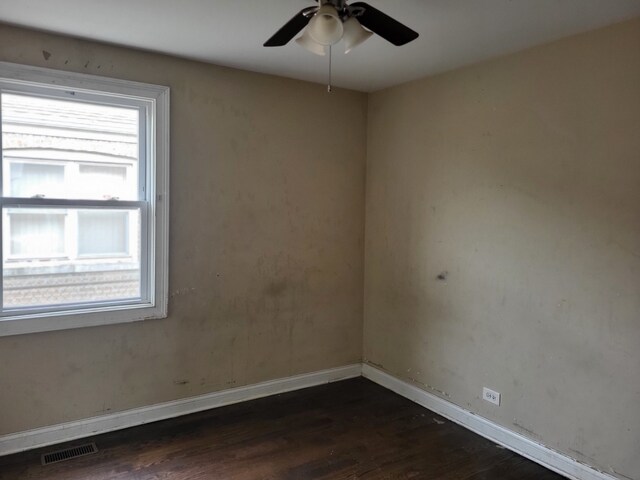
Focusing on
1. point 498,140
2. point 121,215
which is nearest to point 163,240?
point 121,215

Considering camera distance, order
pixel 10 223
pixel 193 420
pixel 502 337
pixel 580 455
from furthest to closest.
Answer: pixel 193 420 < pixel 502 337 < pixel 10 223 < pixel 580 455

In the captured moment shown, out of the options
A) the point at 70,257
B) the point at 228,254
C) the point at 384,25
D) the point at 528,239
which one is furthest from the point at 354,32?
the point at 70,257

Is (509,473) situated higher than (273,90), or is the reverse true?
(273,90)

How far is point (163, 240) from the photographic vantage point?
10.3ft

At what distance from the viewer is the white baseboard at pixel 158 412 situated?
9.10ft

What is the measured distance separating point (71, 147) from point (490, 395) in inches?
124

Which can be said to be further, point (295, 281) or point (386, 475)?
point (295, 281)

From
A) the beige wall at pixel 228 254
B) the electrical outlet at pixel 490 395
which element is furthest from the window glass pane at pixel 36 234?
the electrical outlet at pixel 490 395

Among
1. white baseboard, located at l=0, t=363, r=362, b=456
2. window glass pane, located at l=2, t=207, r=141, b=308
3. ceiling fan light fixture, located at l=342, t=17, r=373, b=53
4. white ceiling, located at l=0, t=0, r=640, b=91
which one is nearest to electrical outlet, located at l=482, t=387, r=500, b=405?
white baseboard, located at l=0, t=363, r=362, b=456

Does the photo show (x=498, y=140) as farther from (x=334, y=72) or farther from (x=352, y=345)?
(x=352, y=345)

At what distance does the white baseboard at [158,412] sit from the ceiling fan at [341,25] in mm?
2542

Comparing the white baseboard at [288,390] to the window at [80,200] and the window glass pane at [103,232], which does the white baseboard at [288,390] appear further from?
the window glass pane at [103,232]

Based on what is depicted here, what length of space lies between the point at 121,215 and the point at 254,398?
1.70 m

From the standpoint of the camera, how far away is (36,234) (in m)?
2.81
